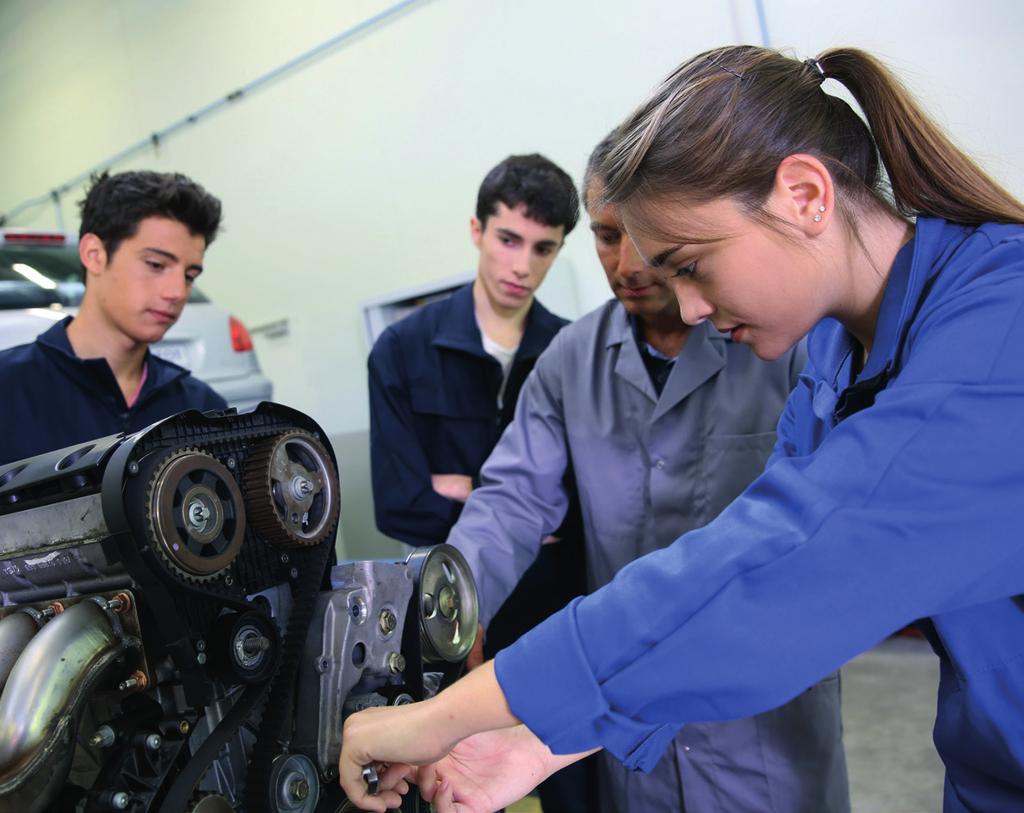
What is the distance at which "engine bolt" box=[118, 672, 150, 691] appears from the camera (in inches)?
33.6

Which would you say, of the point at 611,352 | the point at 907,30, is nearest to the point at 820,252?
the point at 611,352

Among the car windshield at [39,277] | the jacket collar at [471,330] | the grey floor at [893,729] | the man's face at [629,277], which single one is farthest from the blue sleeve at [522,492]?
the car windshield at [39,277]

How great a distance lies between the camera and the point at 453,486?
206 centimetres

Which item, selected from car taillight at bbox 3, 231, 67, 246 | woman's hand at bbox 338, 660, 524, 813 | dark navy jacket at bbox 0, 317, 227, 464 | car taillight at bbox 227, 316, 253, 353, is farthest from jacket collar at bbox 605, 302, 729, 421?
car taillight at bbox 3, 231, 67, 246

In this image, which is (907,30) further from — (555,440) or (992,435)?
(992,435)

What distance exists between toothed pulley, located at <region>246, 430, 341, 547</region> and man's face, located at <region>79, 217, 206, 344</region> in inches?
39.3

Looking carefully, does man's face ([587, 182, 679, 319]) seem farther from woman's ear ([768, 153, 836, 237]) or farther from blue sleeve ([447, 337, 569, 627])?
woman's ear ([768, 153, 836, 237])

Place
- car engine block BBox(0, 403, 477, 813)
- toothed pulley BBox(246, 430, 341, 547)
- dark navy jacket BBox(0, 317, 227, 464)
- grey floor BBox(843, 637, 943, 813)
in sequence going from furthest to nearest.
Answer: grey floor BBox(843, 637, 943, 813) → dark navy jacket BBox(0, 317, 227, 464) → toothed pulley BBox(246, 430, 341, 547) → car engine block BBox(0, 403, 477, 813)

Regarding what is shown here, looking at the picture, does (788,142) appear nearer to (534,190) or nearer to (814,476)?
(814,476)

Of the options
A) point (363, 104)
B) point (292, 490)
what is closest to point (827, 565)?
point (292, 490)

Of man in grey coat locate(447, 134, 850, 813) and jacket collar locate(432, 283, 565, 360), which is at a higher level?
jacket collar locate(432, 283, 565, 360)

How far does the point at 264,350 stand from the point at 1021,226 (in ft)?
13.8

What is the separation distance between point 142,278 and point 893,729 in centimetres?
262

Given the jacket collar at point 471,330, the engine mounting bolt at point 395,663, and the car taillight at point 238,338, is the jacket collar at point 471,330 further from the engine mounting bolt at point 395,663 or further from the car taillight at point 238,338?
the car taillight at point 238,338
